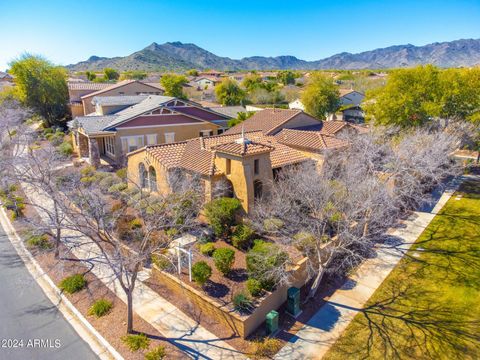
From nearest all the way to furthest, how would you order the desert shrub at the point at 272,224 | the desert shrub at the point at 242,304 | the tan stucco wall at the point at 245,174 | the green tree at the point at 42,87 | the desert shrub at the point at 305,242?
the desert shrub at the point at 242,304
the desert shrub at the point at 305,242
the desert shrub at the point at 272,224
the tan stucco wall at the point at 245,174
the green tree at the point at 42,87

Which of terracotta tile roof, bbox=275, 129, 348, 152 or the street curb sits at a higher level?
terracotta tile roof, bbox=275, 129, 348, 152

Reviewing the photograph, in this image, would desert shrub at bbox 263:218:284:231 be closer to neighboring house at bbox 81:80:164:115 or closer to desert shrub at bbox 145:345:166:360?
desert shrub at bbox 145:345:166:360

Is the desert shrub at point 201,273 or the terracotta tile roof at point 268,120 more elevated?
the terracotta tile roof at point 268,120

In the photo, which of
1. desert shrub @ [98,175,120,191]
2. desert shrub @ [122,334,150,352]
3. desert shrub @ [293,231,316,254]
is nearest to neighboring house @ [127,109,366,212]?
desert shrub @ [98,175,120,191]

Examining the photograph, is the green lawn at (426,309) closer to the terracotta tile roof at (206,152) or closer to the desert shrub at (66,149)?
the terracotta tile roof at (206,152)

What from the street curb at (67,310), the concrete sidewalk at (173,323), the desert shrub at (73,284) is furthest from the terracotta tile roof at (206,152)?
the street curb at (67,310)

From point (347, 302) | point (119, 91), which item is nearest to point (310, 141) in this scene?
point (347, 302)

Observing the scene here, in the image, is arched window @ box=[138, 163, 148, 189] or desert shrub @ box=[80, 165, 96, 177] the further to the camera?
desert shrub @ box=[80, 165, 96, 177]
